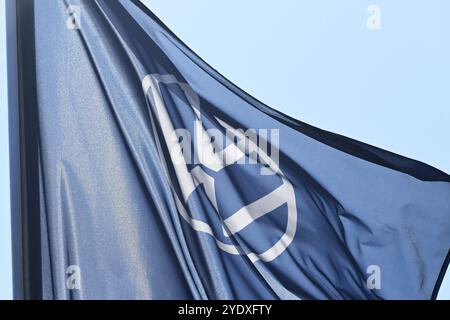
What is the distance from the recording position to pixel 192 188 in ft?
10.1

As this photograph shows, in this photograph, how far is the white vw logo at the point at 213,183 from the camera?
308 centimetres

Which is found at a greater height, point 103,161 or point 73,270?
point 103,161

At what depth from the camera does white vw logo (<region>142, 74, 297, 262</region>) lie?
10.1ft

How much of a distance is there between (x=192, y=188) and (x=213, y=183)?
0.09 metres

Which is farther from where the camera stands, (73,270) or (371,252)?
(371,252)

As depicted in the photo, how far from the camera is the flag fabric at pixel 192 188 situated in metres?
3.00

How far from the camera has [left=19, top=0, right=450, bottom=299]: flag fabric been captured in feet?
9.86

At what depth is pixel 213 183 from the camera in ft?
10.2

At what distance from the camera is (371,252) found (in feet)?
10.3

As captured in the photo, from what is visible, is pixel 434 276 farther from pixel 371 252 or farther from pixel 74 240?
pixel 74 240

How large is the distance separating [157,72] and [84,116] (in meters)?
0.32
